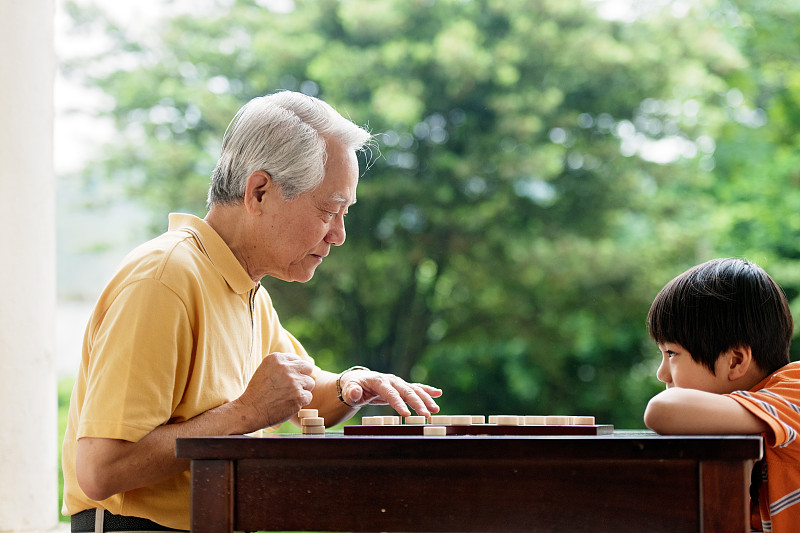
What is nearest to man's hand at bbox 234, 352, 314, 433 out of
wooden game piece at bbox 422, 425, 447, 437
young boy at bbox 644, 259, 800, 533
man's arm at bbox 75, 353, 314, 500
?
man's arm at bbox 75, 353, 314, 500

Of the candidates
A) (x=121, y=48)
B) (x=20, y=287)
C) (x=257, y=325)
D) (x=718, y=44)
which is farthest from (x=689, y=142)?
(x=257, y=325)

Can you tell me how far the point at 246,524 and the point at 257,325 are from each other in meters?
0.76

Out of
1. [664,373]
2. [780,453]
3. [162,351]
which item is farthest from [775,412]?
[162,351]

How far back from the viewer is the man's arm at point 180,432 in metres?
1.31

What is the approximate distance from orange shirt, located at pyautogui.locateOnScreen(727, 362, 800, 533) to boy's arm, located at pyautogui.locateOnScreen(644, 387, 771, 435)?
5cm

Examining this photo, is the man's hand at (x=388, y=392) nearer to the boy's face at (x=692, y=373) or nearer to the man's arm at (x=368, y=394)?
the man's arm at (x=368, y=394)

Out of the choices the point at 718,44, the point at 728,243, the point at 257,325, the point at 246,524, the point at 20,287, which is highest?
the point at 718,44

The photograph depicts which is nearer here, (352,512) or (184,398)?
(352,512)

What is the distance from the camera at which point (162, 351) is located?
138 cm

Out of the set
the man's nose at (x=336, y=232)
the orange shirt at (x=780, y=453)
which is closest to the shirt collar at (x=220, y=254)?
the man's nose at (x=336, y=232)

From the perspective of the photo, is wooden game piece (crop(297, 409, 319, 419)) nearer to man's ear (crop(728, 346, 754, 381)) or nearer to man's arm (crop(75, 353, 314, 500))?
man's arm (crop(75, 353, 314, 500))

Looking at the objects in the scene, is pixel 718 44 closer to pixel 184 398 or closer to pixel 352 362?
pixel 352 362

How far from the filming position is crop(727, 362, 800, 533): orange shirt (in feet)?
4.25

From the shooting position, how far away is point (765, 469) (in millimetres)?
1372
